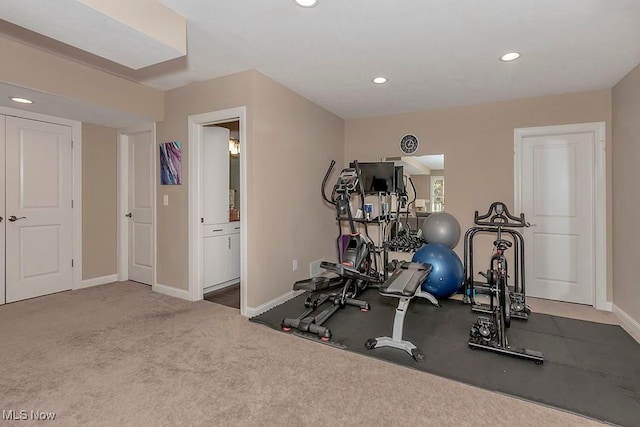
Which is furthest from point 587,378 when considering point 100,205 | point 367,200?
point 100,205

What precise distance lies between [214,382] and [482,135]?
166 inches

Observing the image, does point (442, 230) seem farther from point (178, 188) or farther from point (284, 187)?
point (178, 188)

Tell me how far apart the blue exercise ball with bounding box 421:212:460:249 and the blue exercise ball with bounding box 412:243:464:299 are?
25 centimetres

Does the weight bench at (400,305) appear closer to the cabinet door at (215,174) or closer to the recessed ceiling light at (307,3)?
the recessed ceiling light at (307,3)

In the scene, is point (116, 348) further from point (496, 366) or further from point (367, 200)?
point (367, 200)

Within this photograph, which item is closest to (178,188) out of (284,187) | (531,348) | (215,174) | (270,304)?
(215,174)

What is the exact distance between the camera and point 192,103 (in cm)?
362

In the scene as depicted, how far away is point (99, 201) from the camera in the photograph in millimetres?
4289

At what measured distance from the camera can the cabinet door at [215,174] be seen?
387 cm

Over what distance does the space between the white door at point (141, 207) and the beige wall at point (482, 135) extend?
357 cm

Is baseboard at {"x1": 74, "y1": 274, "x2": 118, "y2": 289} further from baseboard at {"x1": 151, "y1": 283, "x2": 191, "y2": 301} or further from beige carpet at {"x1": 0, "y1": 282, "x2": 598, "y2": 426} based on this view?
beige carpet at {"x1": 0, "y1": 282, "x2": 598, "y2": 426}

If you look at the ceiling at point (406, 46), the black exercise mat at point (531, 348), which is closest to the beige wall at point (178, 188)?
the ceiling at point (406, 46)

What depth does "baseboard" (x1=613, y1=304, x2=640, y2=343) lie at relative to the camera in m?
2.79

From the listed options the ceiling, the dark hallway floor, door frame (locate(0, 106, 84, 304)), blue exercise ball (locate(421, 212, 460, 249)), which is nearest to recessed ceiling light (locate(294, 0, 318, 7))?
the ceiling
